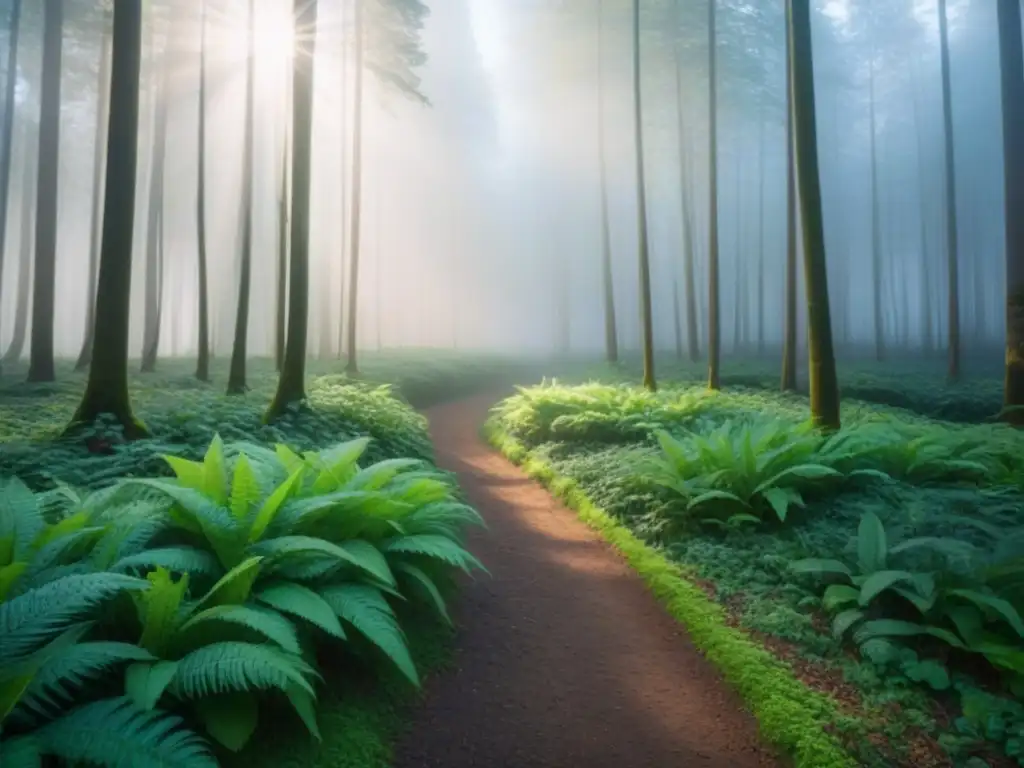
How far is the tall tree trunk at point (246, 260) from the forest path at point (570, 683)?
8.59 metres

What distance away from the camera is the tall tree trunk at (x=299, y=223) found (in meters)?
10.1

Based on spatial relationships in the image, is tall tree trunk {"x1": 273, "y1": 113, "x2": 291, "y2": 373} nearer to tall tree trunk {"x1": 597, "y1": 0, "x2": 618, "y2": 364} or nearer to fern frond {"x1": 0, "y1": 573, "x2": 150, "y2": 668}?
tall tree trunk {"x1": 597, "y1": 0, "x2": 618, "y2": 364}

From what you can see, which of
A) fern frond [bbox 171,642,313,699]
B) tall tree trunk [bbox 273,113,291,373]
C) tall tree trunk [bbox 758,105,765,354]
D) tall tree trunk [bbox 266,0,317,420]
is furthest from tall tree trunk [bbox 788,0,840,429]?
tall tree trunk [bbox 758,105,765,354]

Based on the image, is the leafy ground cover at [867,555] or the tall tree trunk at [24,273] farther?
the tall tree trunk at [24,273]

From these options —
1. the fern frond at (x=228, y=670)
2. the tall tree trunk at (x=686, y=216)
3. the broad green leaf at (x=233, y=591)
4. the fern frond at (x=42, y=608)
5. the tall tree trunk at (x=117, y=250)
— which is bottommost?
the fern frond at (x=228, y=670)

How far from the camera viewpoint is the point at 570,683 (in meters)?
4.31

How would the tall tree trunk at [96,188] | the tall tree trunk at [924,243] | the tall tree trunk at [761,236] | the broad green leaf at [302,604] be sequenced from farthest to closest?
the tall tree trunk at [924,243], the tall tree trunk at [761,236], the tall tree trunk at [96,188], the broad green leaf at [302,604]

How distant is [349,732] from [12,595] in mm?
1875

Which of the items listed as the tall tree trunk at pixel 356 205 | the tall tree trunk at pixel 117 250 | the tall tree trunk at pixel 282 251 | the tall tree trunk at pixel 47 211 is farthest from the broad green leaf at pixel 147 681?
the tall tree trunk at pixel 356 205

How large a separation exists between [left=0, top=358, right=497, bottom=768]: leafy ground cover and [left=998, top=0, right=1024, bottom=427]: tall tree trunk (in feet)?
36.4

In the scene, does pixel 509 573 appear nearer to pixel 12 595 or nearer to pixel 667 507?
pixel 667 507

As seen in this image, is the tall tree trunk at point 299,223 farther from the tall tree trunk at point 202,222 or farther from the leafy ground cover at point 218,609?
the tall tree trunk at point 202,222

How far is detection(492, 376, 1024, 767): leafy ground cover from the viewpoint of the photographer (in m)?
3.65

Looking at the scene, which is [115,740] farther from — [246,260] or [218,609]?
[246,260]
